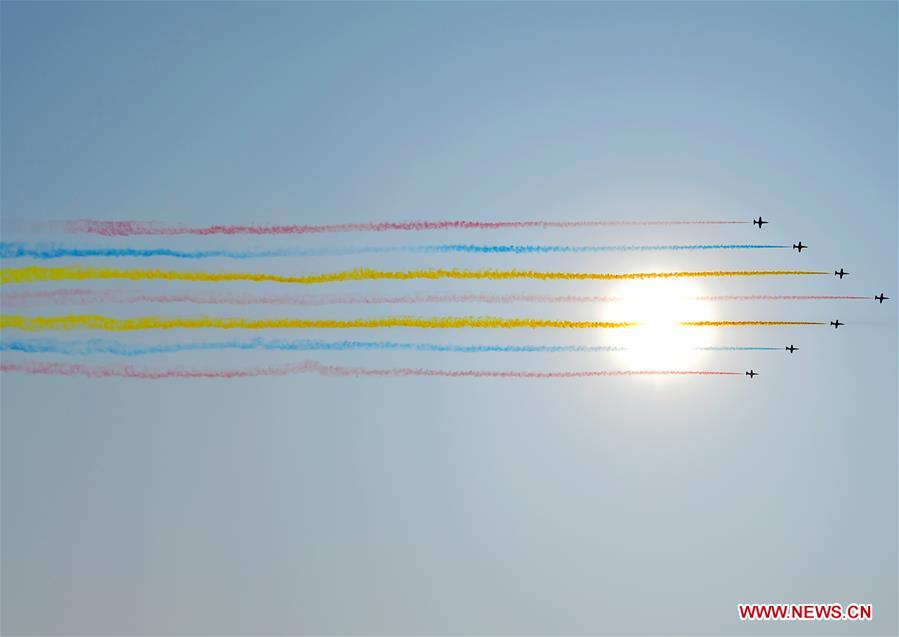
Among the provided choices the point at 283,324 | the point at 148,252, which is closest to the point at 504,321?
the point at 283,324

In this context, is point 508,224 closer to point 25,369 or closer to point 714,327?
point 714,327

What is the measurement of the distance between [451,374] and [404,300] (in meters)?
1.84

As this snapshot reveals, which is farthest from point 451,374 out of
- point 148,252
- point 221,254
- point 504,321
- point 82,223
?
point 82,223

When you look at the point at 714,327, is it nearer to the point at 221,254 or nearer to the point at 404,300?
the point at 404,300

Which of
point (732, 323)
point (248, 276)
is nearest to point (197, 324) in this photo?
point (248, 276)

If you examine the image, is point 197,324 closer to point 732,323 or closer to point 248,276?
point 248,276

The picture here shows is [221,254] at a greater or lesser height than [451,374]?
greater

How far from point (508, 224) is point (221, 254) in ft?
19.9

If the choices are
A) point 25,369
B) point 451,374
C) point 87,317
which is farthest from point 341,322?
point 25,369

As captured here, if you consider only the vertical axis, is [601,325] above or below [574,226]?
below

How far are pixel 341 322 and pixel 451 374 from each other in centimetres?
254

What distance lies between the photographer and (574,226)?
20.5 m

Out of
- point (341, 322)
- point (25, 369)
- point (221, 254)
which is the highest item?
point (221, 254)

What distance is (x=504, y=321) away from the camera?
20.5m
